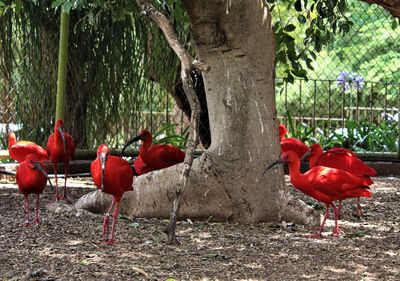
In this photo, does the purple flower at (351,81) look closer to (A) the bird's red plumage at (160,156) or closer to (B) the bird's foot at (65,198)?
(A) the bird's red plumage at (160,156)

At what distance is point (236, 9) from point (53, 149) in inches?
94.9

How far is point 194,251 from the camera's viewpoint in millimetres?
3939

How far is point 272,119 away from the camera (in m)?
4.90

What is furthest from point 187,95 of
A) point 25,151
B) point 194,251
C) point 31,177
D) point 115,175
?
point 25,151

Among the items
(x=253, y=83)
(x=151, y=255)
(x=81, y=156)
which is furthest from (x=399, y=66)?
(x=151, y=255)

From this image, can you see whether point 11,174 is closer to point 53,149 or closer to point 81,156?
point 81,156

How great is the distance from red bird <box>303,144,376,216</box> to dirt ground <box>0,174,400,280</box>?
1.38 ft

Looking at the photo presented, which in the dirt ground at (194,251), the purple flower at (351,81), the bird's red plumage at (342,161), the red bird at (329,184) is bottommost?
the dirt ground at (194,251)

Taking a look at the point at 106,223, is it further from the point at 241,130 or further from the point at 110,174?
the point at 241,130

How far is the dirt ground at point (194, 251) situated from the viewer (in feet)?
11.3

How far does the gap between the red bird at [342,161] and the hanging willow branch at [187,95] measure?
1815mm

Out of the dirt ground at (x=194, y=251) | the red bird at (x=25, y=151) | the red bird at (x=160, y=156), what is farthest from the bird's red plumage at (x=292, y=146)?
the red bird at (x=25, y=151)

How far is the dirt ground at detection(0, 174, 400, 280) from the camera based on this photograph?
3.43 metres

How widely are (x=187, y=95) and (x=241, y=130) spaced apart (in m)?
0.97
